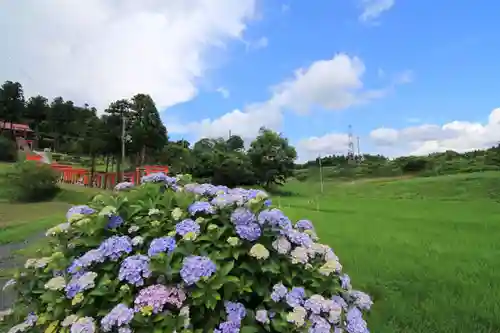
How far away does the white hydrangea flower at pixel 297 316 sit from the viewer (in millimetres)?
1388

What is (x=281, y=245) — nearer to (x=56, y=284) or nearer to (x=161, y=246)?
(x=161, y=246)

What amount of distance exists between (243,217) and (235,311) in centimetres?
31

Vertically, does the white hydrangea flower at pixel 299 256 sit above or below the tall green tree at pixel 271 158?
below

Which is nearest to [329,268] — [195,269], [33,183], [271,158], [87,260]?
[195,269]

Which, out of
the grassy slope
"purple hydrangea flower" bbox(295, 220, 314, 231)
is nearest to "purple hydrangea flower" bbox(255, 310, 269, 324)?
"purple hydrangea flower" bbox(295, 220, 314, 231)

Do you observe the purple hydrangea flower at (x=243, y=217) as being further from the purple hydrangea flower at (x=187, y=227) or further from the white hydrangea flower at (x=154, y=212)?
the white hydrangea flower at (x=154, y=212)

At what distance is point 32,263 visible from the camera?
5.64ft

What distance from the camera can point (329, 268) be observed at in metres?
1.55

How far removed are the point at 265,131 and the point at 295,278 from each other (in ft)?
70.9

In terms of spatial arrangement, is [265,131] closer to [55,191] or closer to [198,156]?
[198,156]

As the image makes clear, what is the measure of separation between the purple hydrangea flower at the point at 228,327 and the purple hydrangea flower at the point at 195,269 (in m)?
0.17

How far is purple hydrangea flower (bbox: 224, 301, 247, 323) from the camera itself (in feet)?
4.50

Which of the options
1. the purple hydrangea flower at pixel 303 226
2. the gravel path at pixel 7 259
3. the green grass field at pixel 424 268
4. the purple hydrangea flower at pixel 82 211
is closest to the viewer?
the purple hydrangea flower at pixel 82 211

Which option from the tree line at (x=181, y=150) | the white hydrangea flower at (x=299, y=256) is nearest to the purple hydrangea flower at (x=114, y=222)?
the white hydrangea flower at (x=299, y=256)
